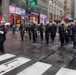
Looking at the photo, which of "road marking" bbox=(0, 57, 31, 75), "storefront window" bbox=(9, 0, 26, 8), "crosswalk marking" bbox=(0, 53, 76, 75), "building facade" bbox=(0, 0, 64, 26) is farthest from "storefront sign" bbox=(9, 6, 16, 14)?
"crosswalk marking" bbox=(0, 53, 76, 75)

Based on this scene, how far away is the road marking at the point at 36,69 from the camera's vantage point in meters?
7.62

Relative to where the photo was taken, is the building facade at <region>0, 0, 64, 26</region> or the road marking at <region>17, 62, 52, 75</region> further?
the building facade at <region>0, 0, 64, 26</region>

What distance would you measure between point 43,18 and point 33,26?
45977 mm

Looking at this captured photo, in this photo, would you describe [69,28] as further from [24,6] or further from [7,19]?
[24,6]

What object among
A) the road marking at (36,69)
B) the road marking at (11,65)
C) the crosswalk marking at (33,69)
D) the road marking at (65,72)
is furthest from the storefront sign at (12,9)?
the road marking at (65,72)

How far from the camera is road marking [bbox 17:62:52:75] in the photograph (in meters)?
7.62

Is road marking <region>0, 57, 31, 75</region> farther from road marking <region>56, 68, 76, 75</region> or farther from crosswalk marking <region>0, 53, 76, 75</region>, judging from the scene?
road marking <region>56, 68, 76, 75</region>

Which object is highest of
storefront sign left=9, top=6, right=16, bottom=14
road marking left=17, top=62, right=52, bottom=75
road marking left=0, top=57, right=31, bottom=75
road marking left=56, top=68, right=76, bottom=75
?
storefront sign left=9, top=6, right=16, bottom=14

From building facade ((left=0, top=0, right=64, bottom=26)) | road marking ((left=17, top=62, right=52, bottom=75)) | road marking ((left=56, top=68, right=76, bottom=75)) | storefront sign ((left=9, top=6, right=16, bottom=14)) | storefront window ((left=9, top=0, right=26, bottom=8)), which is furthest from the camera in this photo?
storefront window ((left=9, top=0, right=26, bottom=8))

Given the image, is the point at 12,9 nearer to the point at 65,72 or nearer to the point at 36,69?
Answer: the point at 36,69

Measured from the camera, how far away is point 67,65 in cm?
922

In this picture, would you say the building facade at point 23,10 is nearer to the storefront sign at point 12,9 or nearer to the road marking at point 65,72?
the storefront sign at point 12,9

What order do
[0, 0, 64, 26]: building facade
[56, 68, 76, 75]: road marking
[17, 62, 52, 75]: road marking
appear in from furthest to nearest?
[0, 0, 64, 26]: building facade < [56, 68, 76, 75]: road marking < [17, 62, 52, 75]: road marking

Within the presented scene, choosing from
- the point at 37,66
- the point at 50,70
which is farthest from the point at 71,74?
the point at 37,66
